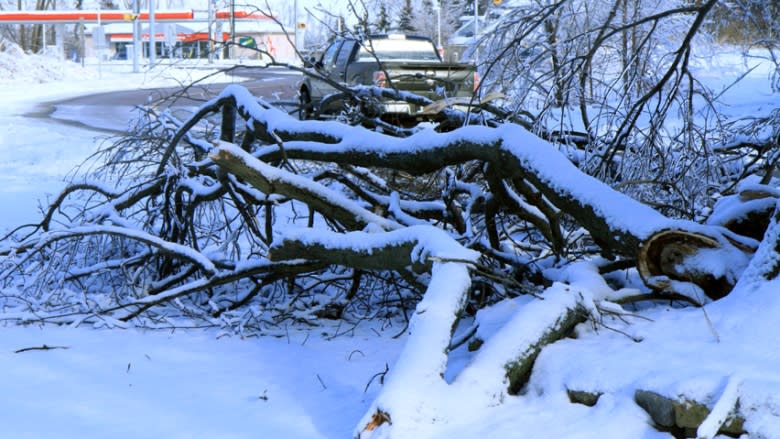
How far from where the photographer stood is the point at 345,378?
4.14 meters

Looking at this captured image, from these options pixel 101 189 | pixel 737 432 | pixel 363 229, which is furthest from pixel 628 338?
pixel 101 189

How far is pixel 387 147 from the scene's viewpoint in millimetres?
4766

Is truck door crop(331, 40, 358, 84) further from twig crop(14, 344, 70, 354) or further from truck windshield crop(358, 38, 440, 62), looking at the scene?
twig crop(14, 344, 70, 354)

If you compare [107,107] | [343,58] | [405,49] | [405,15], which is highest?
[405,15]

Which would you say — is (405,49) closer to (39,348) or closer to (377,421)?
(39,348)

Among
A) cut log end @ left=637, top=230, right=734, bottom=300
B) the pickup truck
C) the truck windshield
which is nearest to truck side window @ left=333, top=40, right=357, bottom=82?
the pickup truck

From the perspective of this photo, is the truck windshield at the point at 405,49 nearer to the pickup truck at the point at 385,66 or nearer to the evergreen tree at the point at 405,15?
the pickup truck at the point at 385,66

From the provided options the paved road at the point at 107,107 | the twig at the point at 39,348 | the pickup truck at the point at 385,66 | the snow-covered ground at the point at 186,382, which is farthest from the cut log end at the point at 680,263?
the paved road at the point at 107,107

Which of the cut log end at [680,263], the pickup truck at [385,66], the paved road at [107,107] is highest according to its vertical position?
the pickup truck at [385,66]

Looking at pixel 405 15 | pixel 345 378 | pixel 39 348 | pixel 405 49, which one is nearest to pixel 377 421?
pixel 345 378

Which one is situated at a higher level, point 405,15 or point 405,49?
point 405,15

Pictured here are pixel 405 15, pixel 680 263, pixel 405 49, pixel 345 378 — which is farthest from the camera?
pixel 405 15

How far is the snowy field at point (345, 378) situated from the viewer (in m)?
3.08

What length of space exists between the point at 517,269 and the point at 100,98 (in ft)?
75.6
